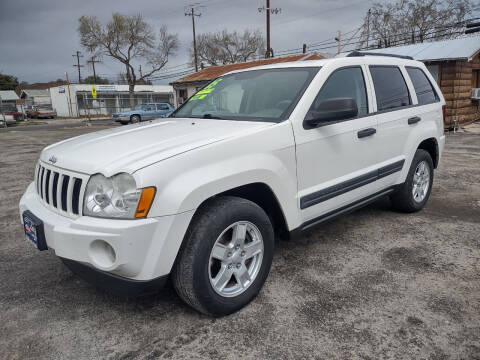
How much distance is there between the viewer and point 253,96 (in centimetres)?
324

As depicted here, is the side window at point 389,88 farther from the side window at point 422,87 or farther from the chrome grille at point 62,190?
the chrome grille at point 62,190

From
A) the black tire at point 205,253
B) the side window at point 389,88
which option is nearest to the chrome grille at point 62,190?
the black tire at point 205,253

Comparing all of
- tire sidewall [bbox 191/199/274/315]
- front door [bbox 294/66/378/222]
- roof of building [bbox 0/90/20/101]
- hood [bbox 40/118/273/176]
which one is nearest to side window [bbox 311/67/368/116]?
front door [bbox 294/66/378/222]

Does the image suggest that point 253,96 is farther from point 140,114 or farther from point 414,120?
point 140,114

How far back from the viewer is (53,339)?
89.9 inches

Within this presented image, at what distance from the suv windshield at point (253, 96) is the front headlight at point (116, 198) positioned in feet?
3.92

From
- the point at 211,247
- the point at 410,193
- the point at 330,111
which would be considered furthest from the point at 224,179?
the point at 410,193

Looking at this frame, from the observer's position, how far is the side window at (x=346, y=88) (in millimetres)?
3021

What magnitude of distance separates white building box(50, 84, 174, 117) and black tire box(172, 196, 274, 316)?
142 ft

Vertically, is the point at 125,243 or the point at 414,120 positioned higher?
the point at 414,120

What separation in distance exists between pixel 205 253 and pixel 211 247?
0.18 ft

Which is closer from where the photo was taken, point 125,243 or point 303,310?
point 125,243

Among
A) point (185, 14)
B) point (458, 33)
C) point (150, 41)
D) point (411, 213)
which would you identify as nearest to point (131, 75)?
point (150, 41)

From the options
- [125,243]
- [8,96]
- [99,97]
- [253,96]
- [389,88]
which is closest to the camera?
[125,243]
